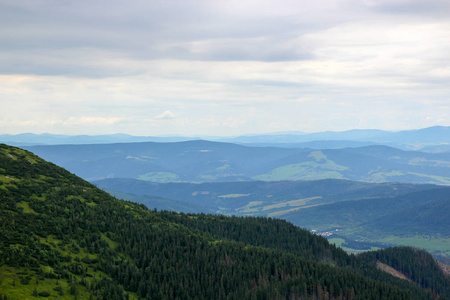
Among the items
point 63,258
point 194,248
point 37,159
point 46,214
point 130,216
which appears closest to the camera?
point 63,258

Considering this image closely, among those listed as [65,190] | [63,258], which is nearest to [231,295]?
[63,258]

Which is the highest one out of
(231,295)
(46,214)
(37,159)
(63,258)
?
(37,159)

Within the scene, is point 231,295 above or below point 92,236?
below

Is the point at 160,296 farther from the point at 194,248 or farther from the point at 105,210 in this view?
the point at 105,210

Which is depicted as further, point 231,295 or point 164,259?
point 164,259

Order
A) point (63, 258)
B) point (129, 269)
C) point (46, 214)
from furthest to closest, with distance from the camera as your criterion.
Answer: point (46, 214) < point (129, 269) < point (63, 258)

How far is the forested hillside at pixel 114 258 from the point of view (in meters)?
112

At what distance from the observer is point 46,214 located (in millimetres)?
142500

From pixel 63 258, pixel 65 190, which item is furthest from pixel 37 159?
pixel 63 258

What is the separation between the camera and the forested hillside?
11188cm

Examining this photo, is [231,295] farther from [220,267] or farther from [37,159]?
[37,159]

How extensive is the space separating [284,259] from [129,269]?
226ft

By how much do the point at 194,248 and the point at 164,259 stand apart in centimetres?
2054

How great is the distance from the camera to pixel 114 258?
453ft
